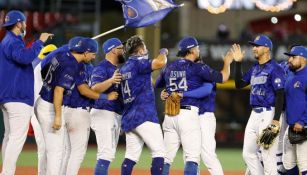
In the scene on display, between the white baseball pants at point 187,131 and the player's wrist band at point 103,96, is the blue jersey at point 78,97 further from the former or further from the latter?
the white baseball pants at point 187,131

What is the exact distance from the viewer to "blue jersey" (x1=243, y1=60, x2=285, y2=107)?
11008 mm

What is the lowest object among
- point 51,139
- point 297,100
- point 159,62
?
point 51,139

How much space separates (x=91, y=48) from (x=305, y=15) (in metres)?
13.9

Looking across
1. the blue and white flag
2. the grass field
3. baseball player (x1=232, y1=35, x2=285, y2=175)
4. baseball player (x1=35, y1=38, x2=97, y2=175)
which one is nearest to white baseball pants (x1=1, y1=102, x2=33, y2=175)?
baseball player (x1=35, y1=38, x2=97, y2=175)

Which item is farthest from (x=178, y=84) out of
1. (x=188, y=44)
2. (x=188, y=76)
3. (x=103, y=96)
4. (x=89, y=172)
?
(x=89, y=172)

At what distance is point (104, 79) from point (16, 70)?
47.4 inches

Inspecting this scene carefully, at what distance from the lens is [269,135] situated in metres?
10.8

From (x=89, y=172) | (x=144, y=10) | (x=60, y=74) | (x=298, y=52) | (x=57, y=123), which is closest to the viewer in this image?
(x=57, y=123)

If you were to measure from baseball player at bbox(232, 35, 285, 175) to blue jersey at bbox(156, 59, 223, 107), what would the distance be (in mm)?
544

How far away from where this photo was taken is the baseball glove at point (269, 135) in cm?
1078

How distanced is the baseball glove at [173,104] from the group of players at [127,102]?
0.08 metres

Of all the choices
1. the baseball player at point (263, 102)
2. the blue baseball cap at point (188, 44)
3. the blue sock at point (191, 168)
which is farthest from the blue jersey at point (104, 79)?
the baseball player at point (263, 102)

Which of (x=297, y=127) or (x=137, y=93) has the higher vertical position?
(x=137, y=93)

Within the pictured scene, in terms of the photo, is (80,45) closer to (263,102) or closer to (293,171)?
(263,102)
